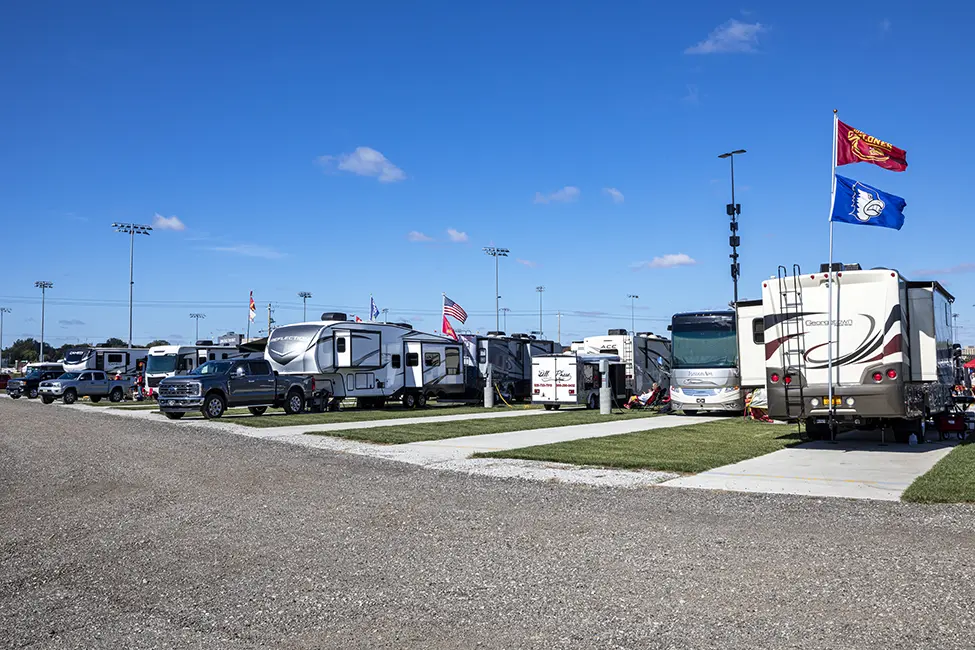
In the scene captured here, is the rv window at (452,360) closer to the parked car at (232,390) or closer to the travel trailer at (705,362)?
the parked car at (232,390)

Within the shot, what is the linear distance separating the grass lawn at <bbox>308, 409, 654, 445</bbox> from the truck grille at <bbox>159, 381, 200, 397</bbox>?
7.44 meters

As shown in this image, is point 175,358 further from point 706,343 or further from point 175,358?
point 706,343

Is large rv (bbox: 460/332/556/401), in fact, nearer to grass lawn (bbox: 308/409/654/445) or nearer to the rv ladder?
grass lawn (bbox: 308/409/654/445)

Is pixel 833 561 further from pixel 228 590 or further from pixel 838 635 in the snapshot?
pixel 228 590

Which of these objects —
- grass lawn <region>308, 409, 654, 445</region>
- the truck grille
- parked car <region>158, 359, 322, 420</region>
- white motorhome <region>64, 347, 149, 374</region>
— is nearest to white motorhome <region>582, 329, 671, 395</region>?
grass lawn <region>308, 409, 654, 445</region>

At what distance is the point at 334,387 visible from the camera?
28.5m

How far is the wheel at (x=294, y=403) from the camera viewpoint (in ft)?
88.1

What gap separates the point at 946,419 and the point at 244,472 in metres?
13.4

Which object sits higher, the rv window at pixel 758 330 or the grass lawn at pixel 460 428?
the rv window at pixel 758 330

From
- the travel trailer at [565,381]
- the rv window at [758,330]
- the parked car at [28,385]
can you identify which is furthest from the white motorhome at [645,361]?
the parked car at [28,385]

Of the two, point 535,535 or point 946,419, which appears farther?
point 946,419

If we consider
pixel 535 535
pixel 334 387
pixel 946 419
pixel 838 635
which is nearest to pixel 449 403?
pixel 334 387

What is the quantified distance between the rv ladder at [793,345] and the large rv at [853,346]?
0.02 meters

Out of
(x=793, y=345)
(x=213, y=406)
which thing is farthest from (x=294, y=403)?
(x=793, y=345)
